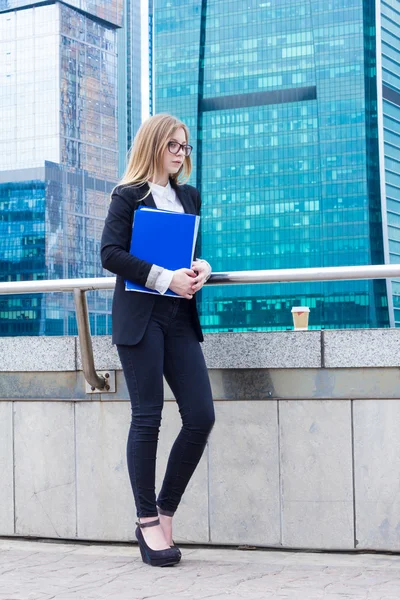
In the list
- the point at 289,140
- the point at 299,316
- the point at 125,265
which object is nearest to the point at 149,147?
the point at 125,265

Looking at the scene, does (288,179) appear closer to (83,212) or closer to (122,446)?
(83,212)

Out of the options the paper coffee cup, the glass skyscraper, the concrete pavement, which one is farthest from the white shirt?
the glass skyscraper

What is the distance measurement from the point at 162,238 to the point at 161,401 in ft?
2.09

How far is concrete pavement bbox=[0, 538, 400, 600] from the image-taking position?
2.96m

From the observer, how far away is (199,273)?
3.57 meters

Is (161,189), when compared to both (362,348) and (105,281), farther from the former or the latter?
(362,348)

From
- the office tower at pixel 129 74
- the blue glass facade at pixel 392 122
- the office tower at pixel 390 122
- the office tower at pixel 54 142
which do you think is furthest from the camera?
the office tower at pixel 129 74

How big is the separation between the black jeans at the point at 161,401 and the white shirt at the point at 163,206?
12 cm

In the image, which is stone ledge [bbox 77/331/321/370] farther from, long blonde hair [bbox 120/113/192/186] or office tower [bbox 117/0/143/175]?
office tower [bbox 117/0/143/175]

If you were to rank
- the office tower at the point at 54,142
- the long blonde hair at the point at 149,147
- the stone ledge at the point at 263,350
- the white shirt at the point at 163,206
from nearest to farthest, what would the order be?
the white shirt at the point at 163,206 → the long blonde hair at the point at 149,147 → the stone ledge at the point at 263,350 → the office tower at the point at 54,142

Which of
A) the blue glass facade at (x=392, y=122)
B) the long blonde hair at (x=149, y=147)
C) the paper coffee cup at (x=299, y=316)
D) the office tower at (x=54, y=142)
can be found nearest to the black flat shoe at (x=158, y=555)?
the long blonde hair at (x=149, y=147)

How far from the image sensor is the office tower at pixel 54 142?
134875 millimetres

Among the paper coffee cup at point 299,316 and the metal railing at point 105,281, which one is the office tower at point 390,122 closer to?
the paper coffee cup at point 299,316

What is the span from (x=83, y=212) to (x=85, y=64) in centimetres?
2908
